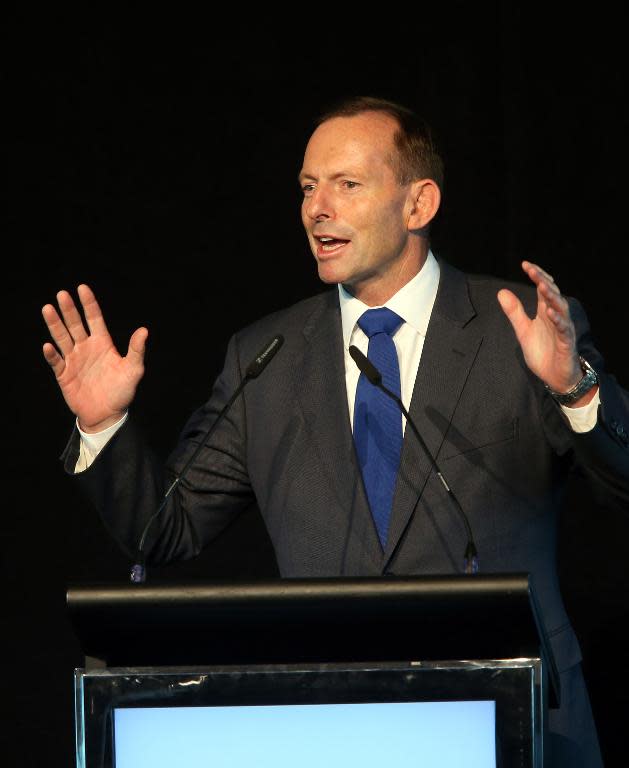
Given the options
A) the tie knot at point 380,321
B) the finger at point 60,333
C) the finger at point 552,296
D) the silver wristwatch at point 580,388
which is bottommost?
the silver wristwatch at point 580,388

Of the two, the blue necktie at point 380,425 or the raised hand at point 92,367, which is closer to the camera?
the raised hand at point 92,367

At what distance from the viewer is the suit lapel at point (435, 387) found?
2.14m

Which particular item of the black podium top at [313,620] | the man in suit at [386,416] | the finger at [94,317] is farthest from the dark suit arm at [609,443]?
the finger at [94,317]

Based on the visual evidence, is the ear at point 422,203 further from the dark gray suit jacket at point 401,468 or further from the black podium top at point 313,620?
the black podium top at point 313,620

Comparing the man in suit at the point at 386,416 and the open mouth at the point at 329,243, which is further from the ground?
the open mouth at the point at 329,243

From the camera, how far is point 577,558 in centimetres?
306

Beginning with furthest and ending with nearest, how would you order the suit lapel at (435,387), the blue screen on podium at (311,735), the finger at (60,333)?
the suit lapel at (435,387) < the finger at (60,333) < the blue screen on podium at (311,735)

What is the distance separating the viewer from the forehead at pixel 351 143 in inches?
96.1

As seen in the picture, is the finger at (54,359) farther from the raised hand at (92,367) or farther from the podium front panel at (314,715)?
the podium front panel at (314,715)

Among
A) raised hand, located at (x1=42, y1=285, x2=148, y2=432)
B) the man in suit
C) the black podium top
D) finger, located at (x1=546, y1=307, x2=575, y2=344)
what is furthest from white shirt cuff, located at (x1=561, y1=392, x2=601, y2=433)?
raised hand, located at (x1=42, y1=285, x2=148, y2=432)

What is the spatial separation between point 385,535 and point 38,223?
1.33 m

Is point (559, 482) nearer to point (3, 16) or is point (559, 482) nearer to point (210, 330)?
point (210, 330)

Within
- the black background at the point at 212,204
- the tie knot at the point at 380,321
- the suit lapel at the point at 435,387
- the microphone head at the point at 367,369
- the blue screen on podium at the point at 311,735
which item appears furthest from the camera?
the black background at the point at 212,204

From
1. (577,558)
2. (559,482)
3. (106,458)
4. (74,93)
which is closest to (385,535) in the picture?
(559,482)
